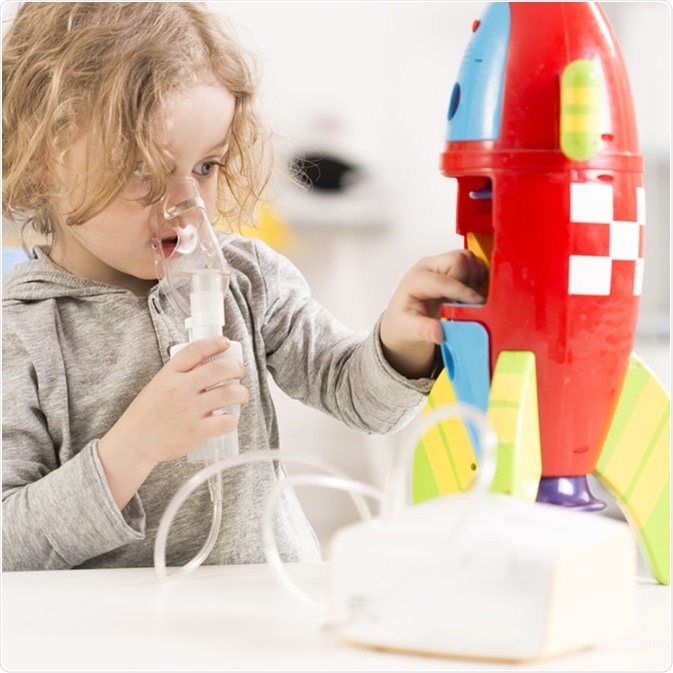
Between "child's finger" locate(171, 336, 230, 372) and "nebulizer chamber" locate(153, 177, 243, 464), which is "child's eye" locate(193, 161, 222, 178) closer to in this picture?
"nebulizer chamber" locate(153, 177, 243, 464)

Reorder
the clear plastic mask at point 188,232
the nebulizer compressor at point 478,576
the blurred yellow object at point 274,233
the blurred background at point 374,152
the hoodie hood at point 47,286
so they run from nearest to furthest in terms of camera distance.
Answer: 1. the nebulizer compressor at point 478,576
2. the clear plastic mask at point 188,232
3. the hoodie hood at point 47,286
4. the blurred yellow object at point 274,233
5. the blurred background at point 374,152

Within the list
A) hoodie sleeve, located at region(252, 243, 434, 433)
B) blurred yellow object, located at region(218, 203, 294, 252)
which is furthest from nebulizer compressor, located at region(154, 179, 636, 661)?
blurred yellow object, located at region(218, 203, 294, 252)

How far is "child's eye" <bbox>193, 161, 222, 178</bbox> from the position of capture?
85 cm

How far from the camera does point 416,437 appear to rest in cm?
47

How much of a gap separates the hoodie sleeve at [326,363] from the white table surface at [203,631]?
0.21m


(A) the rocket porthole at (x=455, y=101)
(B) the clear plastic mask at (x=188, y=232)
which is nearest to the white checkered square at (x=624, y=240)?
(A) the rocket porthole at (x=455, y=101)

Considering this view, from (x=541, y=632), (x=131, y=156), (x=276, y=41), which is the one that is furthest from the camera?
(x=276, y=41)

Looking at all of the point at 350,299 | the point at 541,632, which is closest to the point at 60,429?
the point at 541,632

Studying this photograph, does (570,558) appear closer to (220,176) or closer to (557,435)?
(557,435)

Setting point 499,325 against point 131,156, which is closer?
point 499,325

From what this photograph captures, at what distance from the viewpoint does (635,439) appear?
0.63 meters

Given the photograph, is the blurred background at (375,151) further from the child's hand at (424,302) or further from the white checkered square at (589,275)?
the white checkered square at (589,275)

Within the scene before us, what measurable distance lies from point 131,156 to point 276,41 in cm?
132

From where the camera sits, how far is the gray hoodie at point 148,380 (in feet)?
2.73
